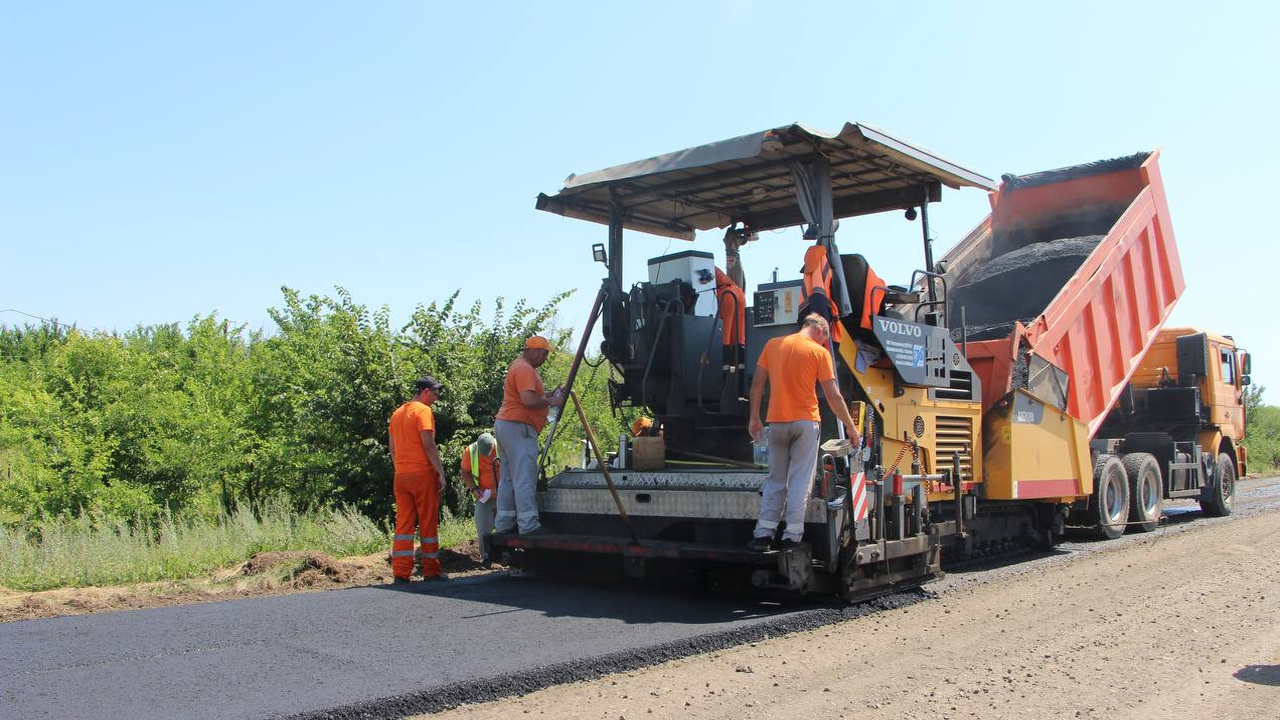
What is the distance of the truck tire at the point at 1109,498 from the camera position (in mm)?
9828

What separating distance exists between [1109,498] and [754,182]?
538 centimetres

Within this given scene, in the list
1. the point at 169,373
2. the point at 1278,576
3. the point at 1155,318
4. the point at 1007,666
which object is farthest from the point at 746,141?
the point at 169,373

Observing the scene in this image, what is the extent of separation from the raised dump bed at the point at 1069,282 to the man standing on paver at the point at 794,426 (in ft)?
8.21

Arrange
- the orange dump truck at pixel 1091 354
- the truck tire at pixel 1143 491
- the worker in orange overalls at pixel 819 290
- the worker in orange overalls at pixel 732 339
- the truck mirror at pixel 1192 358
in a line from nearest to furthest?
the worker in orange overalls at pixel 819 290 → the worker in orange overalls at pixel 732 339 → the orange dump truck at pixel 1091 354 → the truck tire at pixel 1143 491 → the truck mirror at pixel 1192 358

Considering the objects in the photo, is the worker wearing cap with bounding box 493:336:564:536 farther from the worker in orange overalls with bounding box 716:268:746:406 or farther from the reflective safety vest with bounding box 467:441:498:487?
the worker in orange overalls with bounding box 716:268:746:406

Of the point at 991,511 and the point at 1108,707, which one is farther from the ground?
the point at 991,511

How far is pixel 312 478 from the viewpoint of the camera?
11773mm

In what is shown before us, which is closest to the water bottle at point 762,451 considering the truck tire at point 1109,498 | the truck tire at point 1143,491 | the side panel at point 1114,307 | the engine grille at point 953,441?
the engine grille at point 953,441

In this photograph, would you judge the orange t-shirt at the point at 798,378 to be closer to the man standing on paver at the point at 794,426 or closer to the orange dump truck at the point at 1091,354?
the man standing on paver at the point at 794,426

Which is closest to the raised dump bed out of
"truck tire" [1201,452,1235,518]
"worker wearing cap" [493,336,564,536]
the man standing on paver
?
the man standing on paver

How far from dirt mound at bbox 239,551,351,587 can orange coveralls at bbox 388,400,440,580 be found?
2.09ft

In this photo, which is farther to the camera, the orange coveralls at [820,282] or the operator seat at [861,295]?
the operator seat at [861,295]

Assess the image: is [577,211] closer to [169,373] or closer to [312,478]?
[312,478]

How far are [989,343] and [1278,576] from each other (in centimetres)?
270
